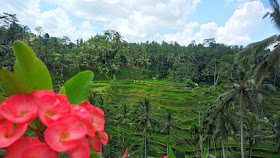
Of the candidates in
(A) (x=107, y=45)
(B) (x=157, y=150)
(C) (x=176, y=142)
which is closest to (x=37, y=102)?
(B) (x=157, y=150)

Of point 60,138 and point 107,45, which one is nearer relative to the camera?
point 60,138

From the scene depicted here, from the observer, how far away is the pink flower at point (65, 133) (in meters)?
0.39

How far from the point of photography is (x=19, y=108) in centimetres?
43

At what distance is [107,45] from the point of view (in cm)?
3166

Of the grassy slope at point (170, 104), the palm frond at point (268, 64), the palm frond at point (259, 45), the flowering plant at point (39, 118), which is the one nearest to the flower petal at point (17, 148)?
the flowering plant at point (39, 118)

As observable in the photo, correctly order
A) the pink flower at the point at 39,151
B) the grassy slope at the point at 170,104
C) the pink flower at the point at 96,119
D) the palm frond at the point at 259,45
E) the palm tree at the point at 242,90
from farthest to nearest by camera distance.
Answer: the grassy slope at the point at 170,104
the palm tree at the point at 242,90
the palm frond at the point at 259,45
the pink flower at the point at 96,119
the pink flower at the point at 39,151

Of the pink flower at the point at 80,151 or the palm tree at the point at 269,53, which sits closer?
the pink flower at the point at 80,151

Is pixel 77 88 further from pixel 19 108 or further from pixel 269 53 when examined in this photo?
pixel 269 53

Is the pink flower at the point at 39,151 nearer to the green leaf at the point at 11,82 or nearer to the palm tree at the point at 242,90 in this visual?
the green leaf at the point at 11,82

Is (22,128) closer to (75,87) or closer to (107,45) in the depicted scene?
(75,87)

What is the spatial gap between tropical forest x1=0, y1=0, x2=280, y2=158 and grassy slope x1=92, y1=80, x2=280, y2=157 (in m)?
0.10

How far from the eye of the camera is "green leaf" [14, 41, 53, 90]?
0.48m

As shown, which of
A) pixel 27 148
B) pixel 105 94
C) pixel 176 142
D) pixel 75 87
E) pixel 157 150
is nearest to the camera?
pixel 27 148

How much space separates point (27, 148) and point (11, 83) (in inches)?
6.1
